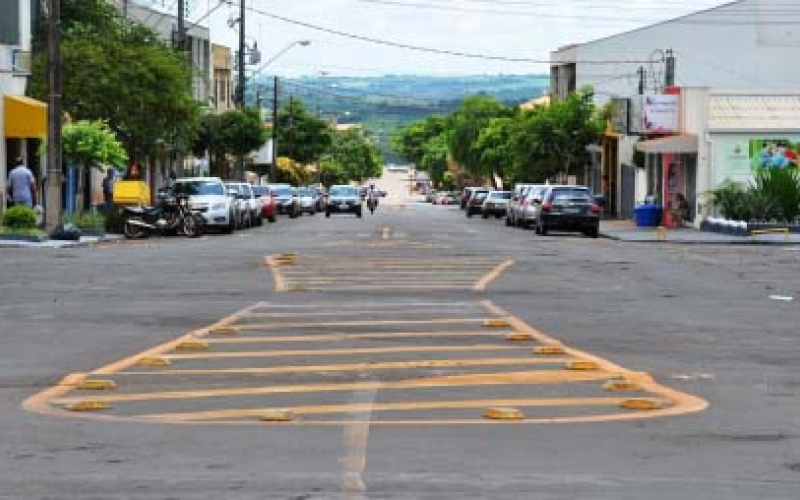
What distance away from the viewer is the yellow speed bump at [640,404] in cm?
1116

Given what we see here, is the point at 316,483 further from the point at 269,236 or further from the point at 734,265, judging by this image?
the point at 269,236

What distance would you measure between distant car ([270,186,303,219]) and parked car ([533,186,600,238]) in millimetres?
24912

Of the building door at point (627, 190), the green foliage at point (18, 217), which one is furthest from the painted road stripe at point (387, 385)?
the building door at point (627, 190)

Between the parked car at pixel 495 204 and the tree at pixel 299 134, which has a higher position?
the tree at pixel 299 134

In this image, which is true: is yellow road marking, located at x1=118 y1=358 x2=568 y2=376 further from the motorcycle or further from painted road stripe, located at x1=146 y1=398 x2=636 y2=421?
the motorcycle

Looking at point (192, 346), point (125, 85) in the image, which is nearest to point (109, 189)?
point (125, 85)

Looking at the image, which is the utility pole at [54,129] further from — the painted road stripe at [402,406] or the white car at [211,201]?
the painted road stripe at [402,406]

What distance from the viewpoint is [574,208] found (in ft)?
158

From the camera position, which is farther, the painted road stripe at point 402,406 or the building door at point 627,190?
the building door at point 627,190

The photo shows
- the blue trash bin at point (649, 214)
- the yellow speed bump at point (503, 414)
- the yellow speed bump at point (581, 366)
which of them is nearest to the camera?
the yellow speed bump at point (503, 414)

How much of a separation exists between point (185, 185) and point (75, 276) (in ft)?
74.7

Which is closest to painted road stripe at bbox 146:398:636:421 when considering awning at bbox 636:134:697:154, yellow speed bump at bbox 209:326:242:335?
yellow speed bump at bbox 209:326:242:335

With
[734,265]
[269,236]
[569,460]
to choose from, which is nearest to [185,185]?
[269,236]

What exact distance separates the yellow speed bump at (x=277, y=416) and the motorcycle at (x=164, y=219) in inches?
1221
